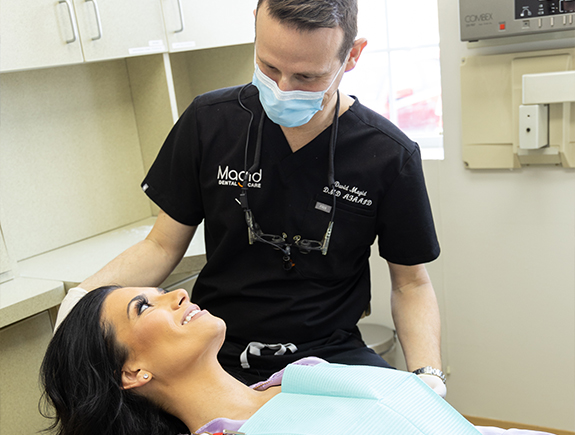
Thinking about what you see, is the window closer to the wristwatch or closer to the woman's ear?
the woman's ear

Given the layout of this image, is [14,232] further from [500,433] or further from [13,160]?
[500,433]

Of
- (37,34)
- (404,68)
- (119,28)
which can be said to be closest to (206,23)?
(119,28)

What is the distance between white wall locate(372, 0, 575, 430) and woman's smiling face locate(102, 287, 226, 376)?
1235 millimetres

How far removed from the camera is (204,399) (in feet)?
3.90

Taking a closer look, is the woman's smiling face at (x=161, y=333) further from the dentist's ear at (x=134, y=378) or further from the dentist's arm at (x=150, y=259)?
the dentist's arm at (x=150, y=259)

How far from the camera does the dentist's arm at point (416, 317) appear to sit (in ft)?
4.37

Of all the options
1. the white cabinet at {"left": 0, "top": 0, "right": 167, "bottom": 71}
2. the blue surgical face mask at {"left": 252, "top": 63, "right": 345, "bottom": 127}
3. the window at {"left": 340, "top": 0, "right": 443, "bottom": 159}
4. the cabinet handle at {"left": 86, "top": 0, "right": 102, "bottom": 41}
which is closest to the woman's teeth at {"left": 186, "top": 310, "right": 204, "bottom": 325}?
the blue surgical face mask at {"left": 252, "top": 63, "right": 345, "bottom": 127}

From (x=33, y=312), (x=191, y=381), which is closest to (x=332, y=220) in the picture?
(x=191, y=381)

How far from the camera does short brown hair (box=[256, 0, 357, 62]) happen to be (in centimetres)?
108

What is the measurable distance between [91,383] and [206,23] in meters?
1.38

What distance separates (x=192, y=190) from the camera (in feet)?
4.74

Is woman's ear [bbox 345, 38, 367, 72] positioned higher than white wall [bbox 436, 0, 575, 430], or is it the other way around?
woman's ear [bbox 345, 38, 367, 72]

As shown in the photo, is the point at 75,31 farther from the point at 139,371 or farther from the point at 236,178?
the point at 139,371

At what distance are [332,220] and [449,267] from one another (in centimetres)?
98
